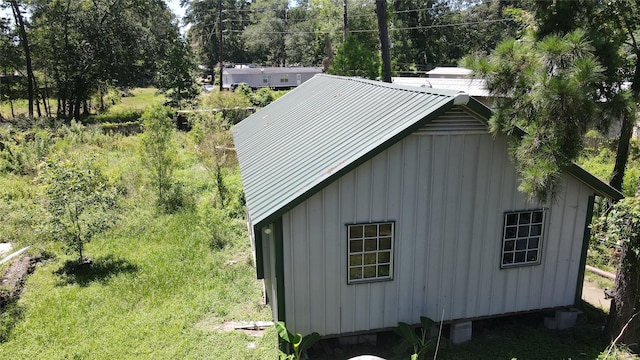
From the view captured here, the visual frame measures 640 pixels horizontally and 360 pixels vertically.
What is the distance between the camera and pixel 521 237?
805 cm

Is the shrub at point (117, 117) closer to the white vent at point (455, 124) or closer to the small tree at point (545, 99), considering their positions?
the white vent at point (455, 124)

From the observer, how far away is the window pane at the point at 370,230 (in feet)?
24.4

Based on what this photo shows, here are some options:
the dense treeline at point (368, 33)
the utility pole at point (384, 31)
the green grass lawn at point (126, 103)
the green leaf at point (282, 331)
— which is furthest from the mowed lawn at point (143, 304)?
the dense treeline at point (368, 33)

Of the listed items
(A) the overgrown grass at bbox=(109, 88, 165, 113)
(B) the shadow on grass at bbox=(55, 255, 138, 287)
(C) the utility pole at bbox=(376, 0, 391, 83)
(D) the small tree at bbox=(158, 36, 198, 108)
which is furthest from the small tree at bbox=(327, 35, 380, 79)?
(A) the overgrown grass at bbox=(109, 88, 165, 113)

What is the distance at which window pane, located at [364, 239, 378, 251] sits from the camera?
7.45 meters

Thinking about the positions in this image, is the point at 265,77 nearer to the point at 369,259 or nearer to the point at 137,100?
the point at 137,100

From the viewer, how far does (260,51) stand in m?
75.1

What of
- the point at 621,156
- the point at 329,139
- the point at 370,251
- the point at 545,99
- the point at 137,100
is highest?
the point at 545,99

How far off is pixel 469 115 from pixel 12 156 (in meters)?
19.2

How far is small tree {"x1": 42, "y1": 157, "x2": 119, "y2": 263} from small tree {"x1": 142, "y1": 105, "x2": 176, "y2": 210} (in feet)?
12.0

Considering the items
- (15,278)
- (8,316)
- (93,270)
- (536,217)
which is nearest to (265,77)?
(93,270)

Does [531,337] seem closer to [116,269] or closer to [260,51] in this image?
[116,269]

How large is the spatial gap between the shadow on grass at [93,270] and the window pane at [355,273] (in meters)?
5.71

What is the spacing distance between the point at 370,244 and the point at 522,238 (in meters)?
2.75
